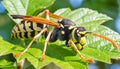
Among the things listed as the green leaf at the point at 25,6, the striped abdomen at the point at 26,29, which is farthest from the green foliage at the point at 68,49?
the striped abdomen at the point at 26,29

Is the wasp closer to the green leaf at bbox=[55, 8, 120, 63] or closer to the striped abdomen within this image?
the striped abdomen

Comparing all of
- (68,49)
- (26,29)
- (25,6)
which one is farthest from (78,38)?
(25,6)

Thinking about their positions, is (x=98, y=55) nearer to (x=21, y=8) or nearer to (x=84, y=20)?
(x=84, y=20)

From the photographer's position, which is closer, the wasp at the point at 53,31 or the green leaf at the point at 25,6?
the wasp at the point at 53,31

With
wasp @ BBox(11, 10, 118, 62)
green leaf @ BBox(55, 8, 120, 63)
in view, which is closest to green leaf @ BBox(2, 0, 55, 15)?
green leaf @ BBox(55, 8, 120, 63)

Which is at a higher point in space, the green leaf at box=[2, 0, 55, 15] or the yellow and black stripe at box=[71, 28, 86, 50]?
the green leaf at box=[2, 0, 55, 15]

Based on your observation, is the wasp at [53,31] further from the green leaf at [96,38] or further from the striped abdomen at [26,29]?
the green leaf at [96,38]
